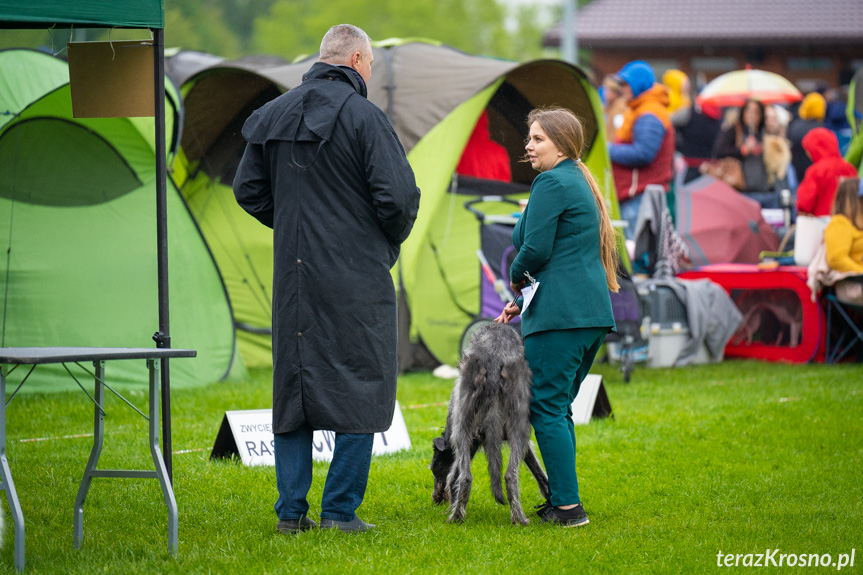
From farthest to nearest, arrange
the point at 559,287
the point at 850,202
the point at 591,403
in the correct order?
the point at 850,202 < the point at 591,403 < the point at 559,287

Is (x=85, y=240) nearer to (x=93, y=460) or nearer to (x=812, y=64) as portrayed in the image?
(x=93, y=460)

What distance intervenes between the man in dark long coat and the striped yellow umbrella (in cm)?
1300

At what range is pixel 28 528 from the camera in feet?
14.1

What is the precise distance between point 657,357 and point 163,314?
6005 millimetres

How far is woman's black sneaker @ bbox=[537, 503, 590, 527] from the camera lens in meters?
4.28

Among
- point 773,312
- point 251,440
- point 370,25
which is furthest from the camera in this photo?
point 370,25

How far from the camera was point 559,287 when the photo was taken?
13.7ft

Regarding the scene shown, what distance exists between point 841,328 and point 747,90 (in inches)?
285

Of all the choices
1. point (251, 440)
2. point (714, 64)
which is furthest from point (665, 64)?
point (251, 440)

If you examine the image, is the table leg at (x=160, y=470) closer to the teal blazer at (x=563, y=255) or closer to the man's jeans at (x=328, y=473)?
the man's jeans at (x=328, y=473)

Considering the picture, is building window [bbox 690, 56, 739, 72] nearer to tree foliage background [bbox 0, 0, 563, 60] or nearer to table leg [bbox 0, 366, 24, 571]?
tree foliage background [bbox 0, 0, 563, 60]

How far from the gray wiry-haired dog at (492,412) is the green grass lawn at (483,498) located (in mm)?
176

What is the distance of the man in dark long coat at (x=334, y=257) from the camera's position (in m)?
3.93

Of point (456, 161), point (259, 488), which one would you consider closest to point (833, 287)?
point (456, 161)
